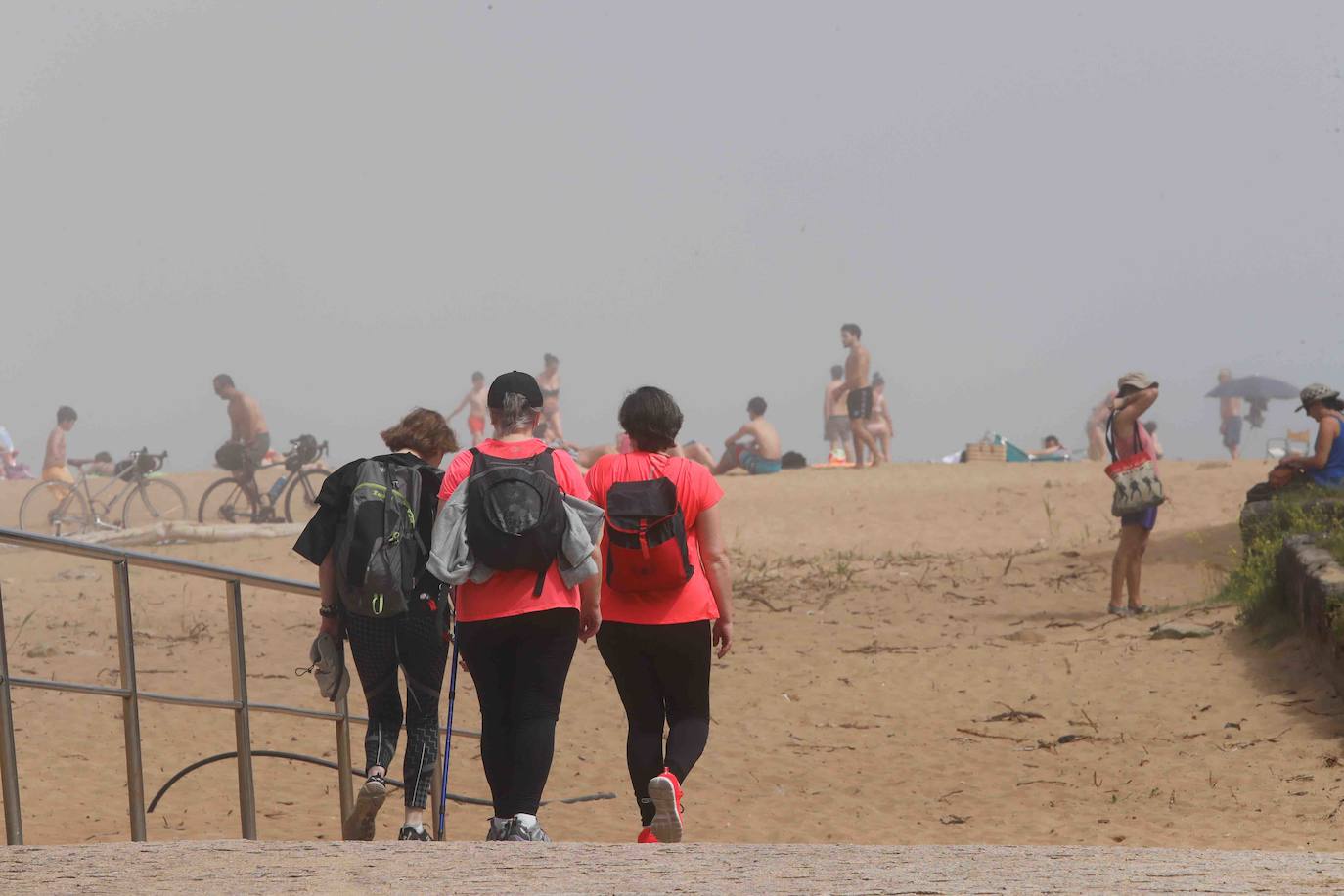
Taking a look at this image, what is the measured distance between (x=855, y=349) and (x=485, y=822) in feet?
44.6

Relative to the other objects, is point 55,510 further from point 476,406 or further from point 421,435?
point 421,435

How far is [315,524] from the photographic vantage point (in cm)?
510

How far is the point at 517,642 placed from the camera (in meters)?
4.78

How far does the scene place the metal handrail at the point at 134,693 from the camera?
15.4ft

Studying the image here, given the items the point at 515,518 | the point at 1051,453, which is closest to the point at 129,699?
the point at 515,518

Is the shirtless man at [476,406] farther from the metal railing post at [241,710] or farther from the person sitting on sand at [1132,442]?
the metal railing post at [241,710]

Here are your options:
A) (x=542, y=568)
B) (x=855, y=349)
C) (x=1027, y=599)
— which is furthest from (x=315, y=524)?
(x=855, y=349)

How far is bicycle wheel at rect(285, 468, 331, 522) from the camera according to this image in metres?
18.1

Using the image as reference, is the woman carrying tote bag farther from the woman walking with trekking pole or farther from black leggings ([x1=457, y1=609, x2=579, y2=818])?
black leggings ([x1=457, y1=609, x2=579, y2=818])

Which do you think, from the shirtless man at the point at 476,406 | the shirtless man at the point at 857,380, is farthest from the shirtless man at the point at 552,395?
the shirtless man at the point at 857,380

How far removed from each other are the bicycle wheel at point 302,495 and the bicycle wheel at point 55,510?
2.12 meters

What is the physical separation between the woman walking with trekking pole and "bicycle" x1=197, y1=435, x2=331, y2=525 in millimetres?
12761

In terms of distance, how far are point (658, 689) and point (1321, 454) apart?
7.49 meters

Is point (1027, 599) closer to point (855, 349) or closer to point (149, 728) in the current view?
point (149, 728)
